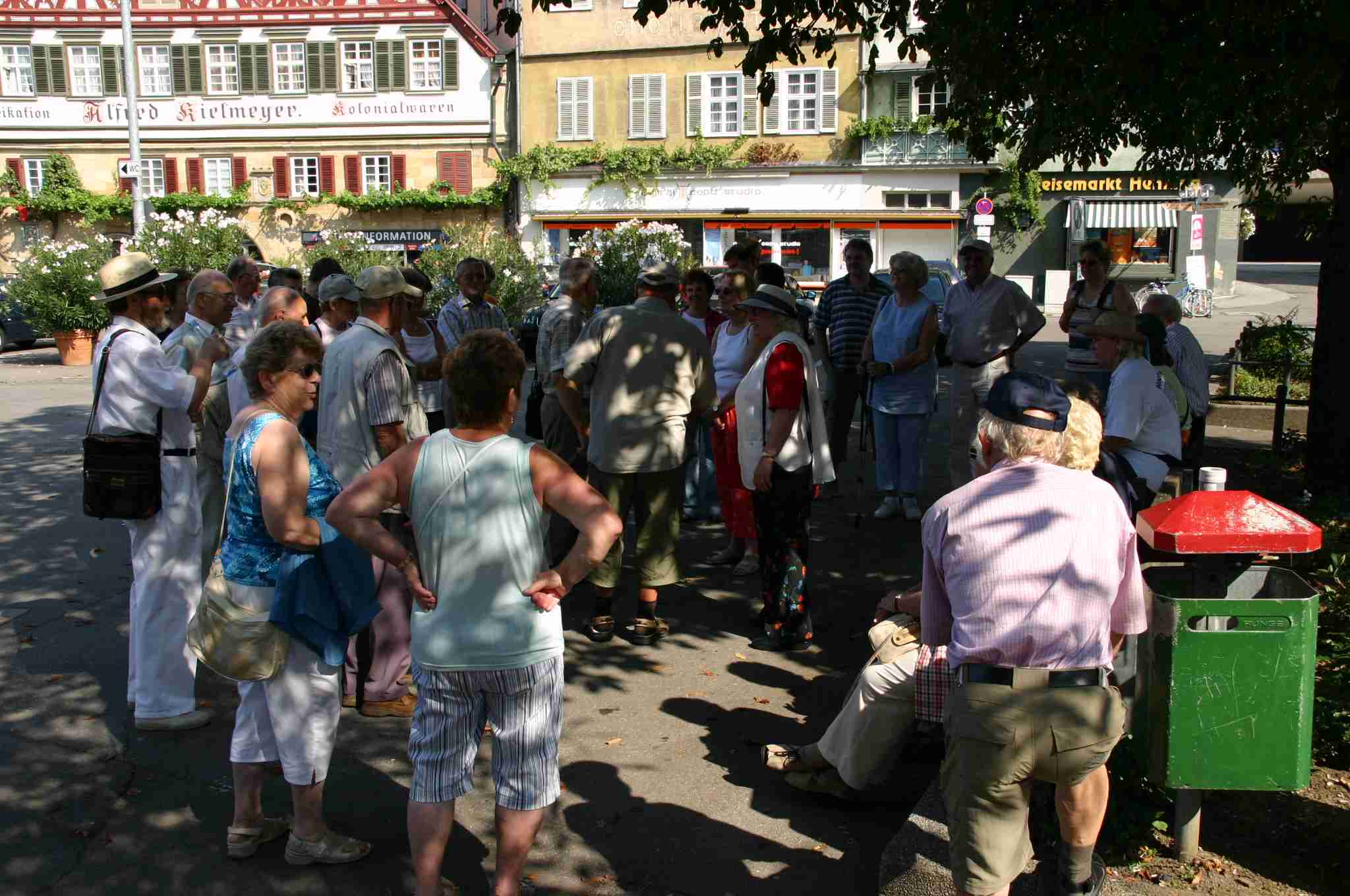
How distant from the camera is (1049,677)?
3189 mm

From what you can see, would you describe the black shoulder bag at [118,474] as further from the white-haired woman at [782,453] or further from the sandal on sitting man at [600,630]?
the white-haired woman at [782,453]

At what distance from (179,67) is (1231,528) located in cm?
4698

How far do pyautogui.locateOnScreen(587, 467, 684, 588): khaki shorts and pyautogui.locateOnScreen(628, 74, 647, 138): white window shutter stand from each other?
3802cm

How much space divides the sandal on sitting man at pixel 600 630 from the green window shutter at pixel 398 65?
40.2 meters

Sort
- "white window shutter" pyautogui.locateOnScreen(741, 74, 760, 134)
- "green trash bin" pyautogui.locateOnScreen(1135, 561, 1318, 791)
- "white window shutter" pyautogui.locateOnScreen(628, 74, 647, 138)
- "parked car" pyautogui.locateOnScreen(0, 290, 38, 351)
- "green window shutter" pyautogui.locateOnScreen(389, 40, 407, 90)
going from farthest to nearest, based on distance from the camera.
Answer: "green window shutter" pyautogui.locateOnScreen(389, 40, 407, 90)
"white window shutter" pyautogui.locateOnScreen(628, 74, 647, 138)
"white window shutter" pyautogui.locateOnScreen(741, 74, 760, 134)
"parked car" pyautogui.locateOnScreen(0, 290, 38, 351)
"green trash bin" pyautogui.locateOnScreen(1135, 561, 1318, 791)

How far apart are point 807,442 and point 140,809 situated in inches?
133

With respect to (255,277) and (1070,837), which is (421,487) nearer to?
(1070,837)

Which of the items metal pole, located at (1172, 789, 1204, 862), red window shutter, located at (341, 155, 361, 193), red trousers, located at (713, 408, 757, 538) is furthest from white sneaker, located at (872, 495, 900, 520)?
red window shutter, located at (341, 155, 361, 193)

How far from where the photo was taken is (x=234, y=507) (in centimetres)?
405

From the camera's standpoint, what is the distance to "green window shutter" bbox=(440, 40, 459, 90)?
141ft

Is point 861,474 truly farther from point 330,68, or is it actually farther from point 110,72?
point 110,72

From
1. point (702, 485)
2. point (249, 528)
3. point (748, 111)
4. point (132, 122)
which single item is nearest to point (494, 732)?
point (249, 528)

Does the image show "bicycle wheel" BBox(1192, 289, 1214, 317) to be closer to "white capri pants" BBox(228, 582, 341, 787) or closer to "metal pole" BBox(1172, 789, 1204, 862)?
"metal pole" BBox(1172, 789, 1204, 862)

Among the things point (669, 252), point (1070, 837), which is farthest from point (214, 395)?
point (669, 252)
